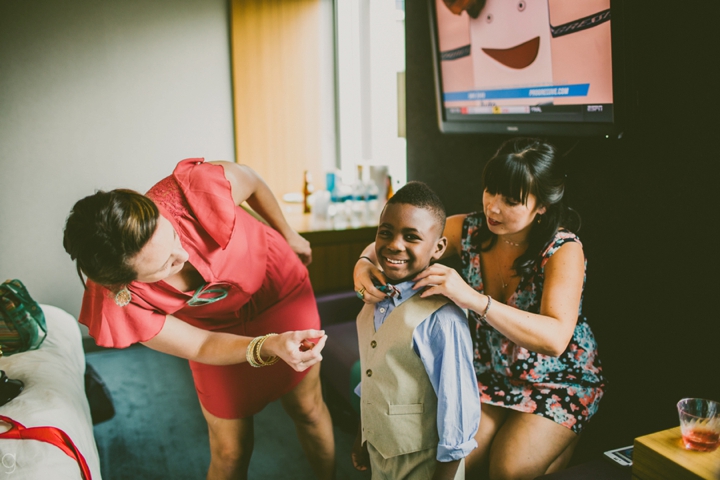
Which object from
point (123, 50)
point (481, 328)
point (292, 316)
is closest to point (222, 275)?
point (292, 316)

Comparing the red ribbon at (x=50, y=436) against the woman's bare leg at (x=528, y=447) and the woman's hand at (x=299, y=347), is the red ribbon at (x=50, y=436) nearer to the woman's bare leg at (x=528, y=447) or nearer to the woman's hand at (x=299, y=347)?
the woman's hand at (x=299, y=347)

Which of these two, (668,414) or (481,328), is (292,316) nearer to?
(481,328)

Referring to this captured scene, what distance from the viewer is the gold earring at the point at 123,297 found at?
1294 millimetres

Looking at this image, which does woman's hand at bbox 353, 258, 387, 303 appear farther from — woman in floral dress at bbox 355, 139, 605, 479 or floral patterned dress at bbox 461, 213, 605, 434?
floral patterned dress at bbox 461, 213, 605, 434

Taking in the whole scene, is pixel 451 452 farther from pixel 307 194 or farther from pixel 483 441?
pixel 307 194

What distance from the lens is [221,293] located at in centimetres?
155

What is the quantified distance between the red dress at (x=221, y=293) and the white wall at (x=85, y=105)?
2278 millimetres

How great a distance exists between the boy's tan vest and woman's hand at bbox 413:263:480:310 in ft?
0.24

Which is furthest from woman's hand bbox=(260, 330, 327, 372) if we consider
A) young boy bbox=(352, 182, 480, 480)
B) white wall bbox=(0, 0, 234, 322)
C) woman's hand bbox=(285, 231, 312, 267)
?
white wall bbox=(0, 0, 234, 322)

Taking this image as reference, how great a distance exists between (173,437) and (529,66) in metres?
2.31

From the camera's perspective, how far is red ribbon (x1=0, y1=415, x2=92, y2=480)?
4.99 ft

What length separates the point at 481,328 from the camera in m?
1.76

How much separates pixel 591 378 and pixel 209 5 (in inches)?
137

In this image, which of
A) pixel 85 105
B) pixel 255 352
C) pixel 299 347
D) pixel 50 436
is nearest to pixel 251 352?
pixel 255 352
